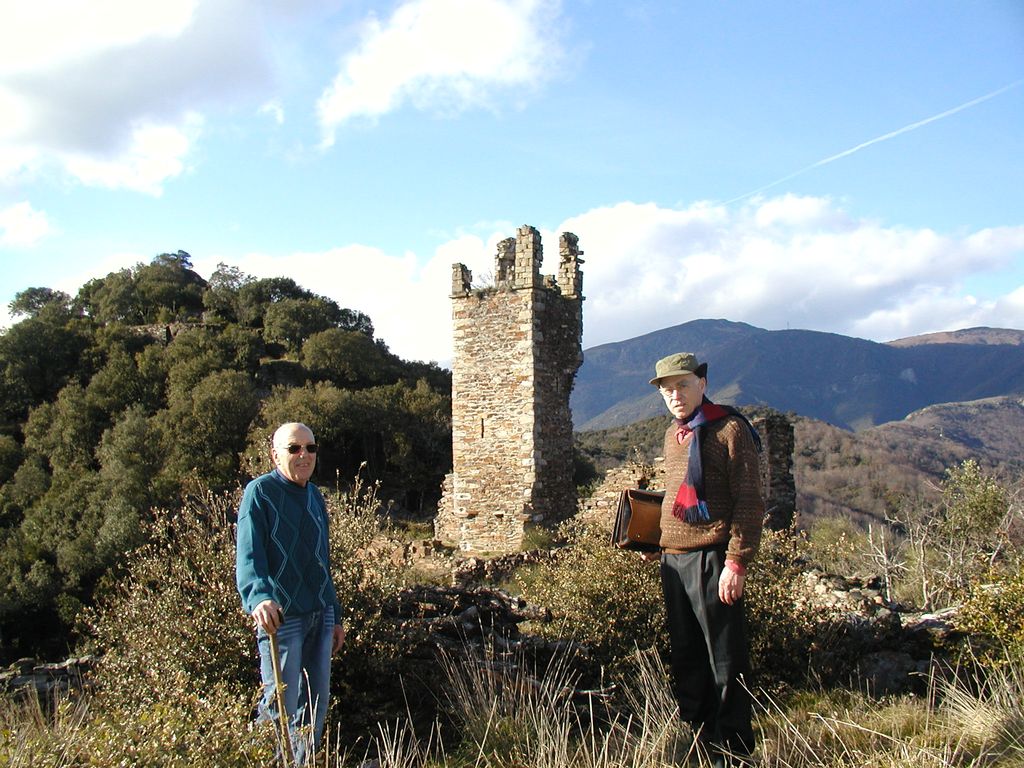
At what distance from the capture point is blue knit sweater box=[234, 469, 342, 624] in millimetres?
3623

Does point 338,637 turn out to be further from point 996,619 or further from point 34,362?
point 34,362

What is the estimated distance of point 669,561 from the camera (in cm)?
410

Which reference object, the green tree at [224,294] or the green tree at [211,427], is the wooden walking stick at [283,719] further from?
the green tree at [224,294]

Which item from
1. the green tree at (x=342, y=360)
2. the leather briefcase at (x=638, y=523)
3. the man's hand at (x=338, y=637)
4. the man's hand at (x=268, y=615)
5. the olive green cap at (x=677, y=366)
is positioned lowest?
the man's hand at (x=338, y=637)

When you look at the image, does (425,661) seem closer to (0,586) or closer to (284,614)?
(284,614)

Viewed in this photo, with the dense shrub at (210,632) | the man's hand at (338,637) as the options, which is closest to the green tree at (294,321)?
the dense shrub at (210,632)

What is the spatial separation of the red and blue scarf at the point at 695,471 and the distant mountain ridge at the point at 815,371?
1661 inches

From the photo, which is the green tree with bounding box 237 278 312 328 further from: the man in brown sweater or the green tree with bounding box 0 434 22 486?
the man in brown sweater

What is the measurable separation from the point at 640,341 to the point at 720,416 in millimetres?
62795

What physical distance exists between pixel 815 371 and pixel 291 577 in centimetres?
5887

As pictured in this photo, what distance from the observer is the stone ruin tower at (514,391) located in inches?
582

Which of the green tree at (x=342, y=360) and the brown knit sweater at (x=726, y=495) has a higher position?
the green tree at (x=342, y=360)

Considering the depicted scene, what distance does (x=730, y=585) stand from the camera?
3715 millimetres

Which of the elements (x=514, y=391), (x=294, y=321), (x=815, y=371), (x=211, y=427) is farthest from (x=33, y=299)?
(x=815, y=371)
